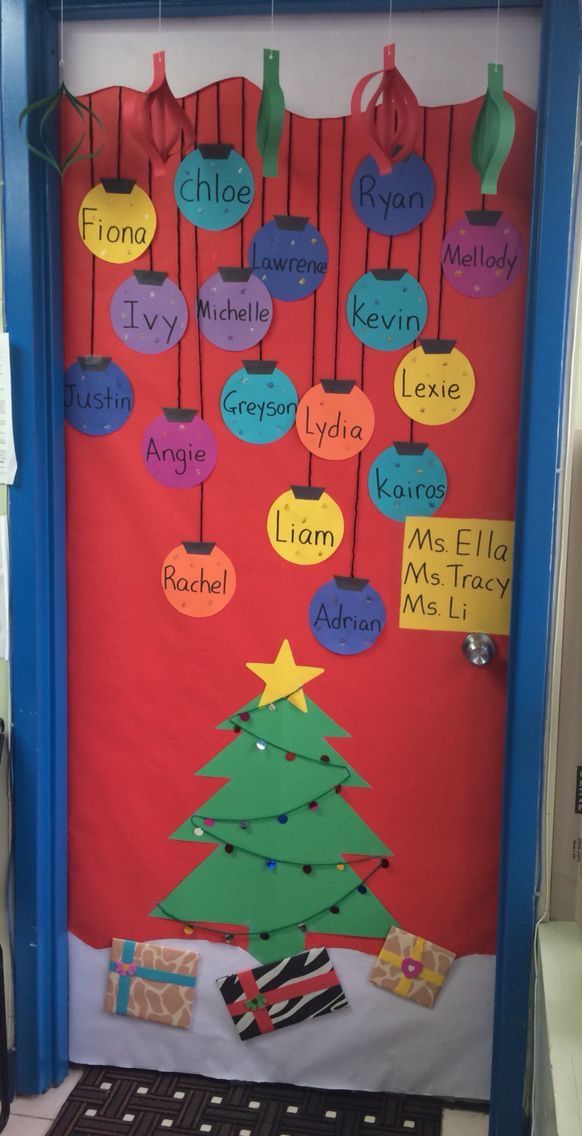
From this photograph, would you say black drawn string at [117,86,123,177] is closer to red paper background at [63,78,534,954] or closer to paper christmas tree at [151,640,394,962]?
red paper background at [63,78,534,954]

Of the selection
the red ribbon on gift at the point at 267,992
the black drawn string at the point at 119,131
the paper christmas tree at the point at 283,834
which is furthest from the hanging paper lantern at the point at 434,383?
the red ribbon on gift at the point at 267,992

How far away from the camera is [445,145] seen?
6.33ft

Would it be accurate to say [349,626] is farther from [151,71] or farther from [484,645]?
[151,71]

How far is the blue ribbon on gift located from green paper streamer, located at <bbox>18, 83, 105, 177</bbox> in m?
1.60

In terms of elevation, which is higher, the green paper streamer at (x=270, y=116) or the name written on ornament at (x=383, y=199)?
the green paper streamer at (x=270, y=116)

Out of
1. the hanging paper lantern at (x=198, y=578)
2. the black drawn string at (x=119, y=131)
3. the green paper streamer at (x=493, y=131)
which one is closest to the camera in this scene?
the green paper streamer at (x=493, y=131)

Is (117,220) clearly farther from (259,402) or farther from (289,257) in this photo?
(259,402)

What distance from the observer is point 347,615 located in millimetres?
2100

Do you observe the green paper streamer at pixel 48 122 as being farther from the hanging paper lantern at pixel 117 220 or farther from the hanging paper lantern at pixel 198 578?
the hanging paper lantern at pixel 198 578

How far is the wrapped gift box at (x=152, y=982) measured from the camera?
226 cm

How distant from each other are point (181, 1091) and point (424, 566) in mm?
1241

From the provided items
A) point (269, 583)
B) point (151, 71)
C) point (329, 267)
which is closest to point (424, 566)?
point (269, 583)

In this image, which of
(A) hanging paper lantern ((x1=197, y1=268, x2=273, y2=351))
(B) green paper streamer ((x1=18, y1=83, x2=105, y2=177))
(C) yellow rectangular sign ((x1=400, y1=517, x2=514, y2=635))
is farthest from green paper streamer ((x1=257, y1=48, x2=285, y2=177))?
(C) yellow rectangular sign ((x1=400, y1=517, x2=514, y2=635))

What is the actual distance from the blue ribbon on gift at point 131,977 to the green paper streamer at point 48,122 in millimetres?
1605
